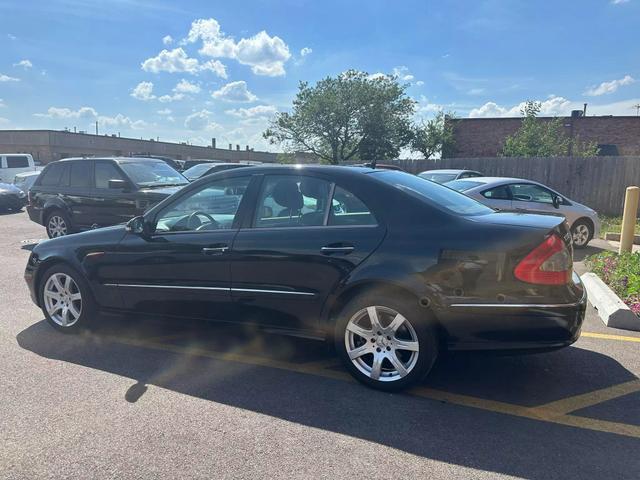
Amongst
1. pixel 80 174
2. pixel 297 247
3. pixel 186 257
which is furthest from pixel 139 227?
pixel 80 174

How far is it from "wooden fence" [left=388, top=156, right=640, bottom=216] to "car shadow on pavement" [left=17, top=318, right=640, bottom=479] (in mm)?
13987

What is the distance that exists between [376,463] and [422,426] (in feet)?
1.67

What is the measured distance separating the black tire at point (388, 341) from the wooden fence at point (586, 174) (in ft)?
50.7

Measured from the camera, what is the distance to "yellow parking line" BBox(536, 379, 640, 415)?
3275mm

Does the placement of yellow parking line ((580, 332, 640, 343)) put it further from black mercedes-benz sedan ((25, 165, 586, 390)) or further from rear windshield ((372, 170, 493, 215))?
rear windshield ((372, 170, 493, 215))

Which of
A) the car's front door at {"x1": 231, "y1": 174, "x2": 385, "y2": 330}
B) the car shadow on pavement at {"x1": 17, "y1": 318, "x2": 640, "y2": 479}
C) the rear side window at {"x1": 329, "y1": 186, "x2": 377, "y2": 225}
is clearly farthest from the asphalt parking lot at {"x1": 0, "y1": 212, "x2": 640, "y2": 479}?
the rear side window at {"x1": 329, "y1": 186, "x2": 377, "y2": 225}

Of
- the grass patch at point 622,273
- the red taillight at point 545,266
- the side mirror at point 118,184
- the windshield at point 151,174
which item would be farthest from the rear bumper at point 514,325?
the windshield at point 151,174

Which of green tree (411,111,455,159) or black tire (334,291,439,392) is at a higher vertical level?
green tree (411,111,455,159)

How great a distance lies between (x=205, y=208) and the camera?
431 cm

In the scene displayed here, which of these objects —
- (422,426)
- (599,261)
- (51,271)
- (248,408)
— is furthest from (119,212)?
(599,261)

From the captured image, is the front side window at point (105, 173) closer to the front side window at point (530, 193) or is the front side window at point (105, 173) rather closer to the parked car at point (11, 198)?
the front side window at point (530, 193)

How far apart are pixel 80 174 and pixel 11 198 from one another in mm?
8170

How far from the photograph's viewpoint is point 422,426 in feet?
10.0

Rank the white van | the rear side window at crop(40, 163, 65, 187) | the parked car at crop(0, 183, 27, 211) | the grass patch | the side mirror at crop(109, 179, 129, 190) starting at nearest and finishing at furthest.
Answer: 1. the grass patch
2. the side mirror at crop(109, 179, 129, 190)
3. the rear side window at crop(40, 163, 65, 187)
4. the parked car at crop(0, 183, 27, 211)
5. the white van
